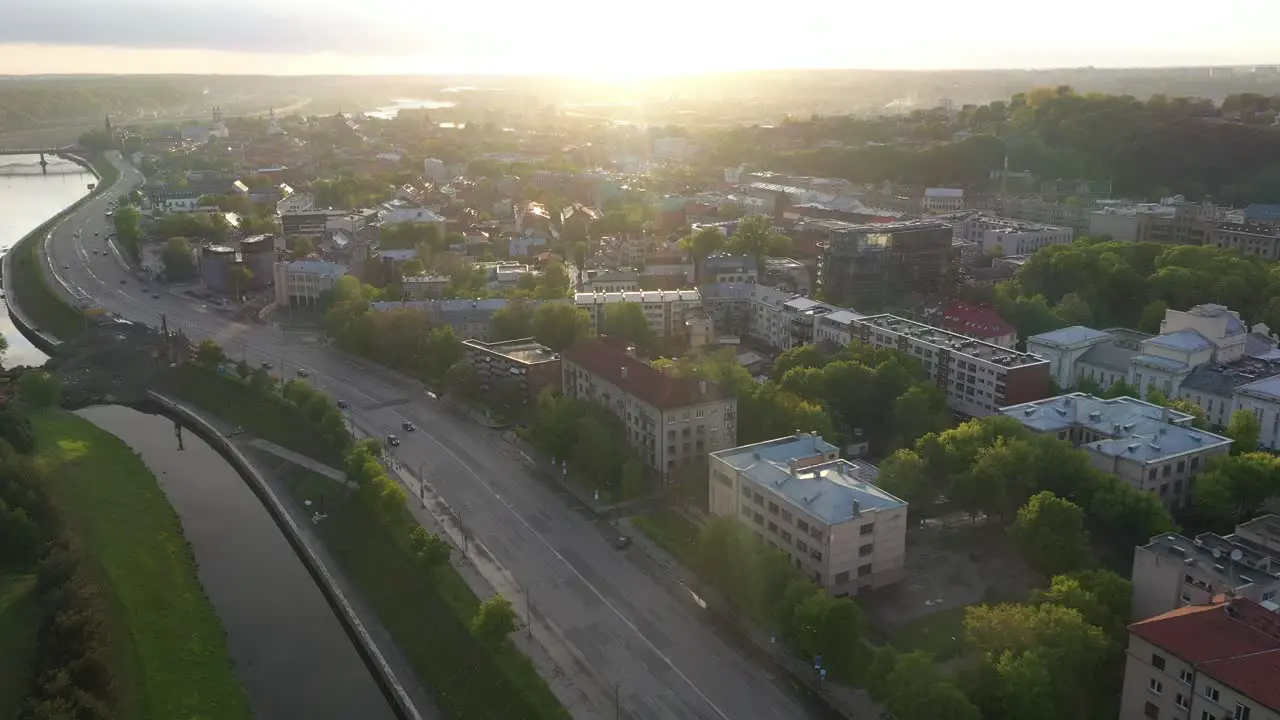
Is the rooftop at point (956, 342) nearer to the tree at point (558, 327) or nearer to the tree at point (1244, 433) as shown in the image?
the tree at point (1244, 433)

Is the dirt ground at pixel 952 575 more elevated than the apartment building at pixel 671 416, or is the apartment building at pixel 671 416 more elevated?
the apartment building at pixel 671 416

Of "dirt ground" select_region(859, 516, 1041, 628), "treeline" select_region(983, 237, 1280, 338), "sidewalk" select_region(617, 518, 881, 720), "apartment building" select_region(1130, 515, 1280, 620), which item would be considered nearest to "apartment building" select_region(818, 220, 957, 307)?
→ "treeline" select_region(983, 237, 1280, 338)

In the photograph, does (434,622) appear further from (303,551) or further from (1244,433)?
(1244,433)

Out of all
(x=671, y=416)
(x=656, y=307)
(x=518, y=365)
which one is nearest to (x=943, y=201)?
(x=656, y=307)

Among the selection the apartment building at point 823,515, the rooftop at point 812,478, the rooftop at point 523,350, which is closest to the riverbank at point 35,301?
the rooftop at point 523,350

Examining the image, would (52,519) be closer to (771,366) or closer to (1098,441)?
(771,366)

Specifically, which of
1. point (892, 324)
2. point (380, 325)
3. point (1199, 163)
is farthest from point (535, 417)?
point (1199, 163)
